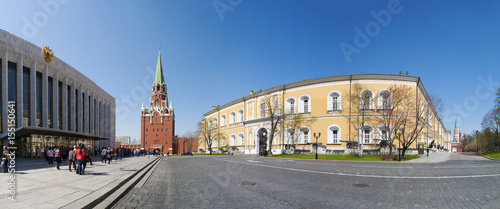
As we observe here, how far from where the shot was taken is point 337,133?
126 feet

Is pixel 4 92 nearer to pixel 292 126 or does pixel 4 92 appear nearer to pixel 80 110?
pixel 80 110

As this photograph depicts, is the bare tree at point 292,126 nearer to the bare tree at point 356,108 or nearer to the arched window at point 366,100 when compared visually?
the bare tree at point 356,108

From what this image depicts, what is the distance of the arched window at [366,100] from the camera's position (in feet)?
105

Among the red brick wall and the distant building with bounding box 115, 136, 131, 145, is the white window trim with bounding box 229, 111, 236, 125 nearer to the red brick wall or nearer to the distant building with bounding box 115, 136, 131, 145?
the red brick wall

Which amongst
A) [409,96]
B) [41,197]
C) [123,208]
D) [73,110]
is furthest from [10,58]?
[409,96]

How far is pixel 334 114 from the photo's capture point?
38.8 metres

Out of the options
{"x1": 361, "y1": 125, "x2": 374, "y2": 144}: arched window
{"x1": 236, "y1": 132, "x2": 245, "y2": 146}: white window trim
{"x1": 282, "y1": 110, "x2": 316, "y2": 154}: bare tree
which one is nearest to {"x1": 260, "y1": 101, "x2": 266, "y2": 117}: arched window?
{"x1": 282, "y1": 110, "x2": 316, "y2": 154}: bare tree

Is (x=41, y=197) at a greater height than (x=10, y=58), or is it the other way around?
(x=10, y=58)

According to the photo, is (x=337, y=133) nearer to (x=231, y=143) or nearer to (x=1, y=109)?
(x=231, y=143)

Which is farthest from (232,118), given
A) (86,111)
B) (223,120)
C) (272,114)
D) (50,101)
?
(50,101)

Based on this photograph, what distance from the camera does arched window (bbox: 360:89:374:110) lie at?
31875 mm

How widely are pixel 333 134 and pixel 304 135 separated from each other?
190 inches

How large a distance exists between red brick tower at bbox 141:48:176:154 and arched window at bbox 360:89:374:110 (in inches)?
3022

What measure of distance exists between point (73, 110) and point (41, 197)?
4079cm
